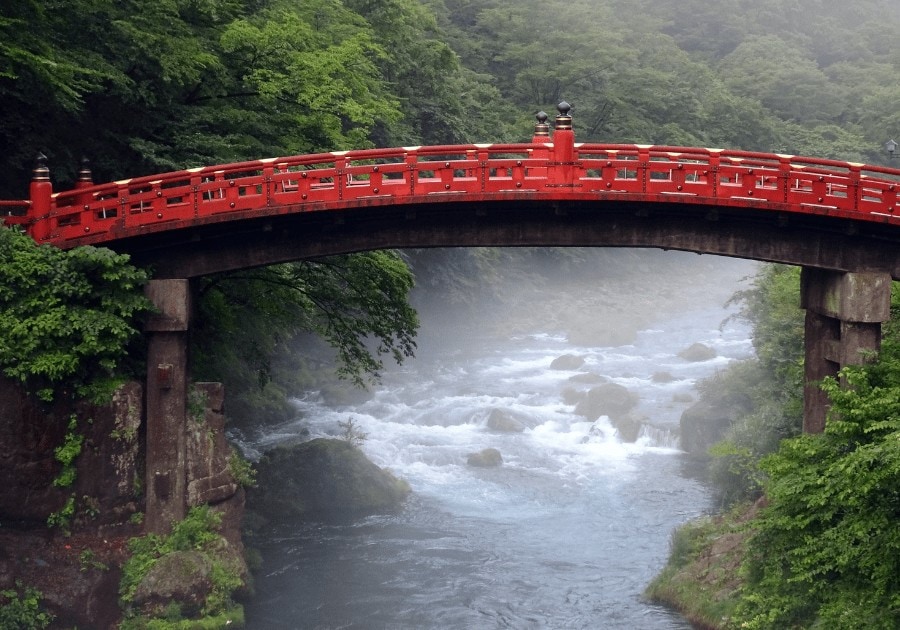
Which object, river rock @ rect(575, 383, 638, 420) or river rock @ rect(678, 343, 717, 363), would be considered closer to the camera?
river rock @ rect(575, 383, 638, 420)

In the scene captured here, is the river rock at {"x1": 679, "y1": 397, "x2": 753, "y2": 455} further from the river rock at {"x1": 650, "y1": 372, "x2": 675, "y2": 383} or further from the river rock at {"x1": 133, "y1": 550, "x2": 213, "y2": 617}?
the river rock at {"x1": 133, "y1": 550, "x2": 213, "y2": 617}

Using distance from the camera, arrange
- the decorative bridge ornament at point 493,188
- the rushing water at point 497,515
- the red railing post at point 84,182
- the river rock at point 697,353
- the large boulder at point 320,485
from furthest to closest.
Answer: the river rock at point 697,353 < the large boulder at point 320,485 < the rushing water at point 497,515 < the red railing post at point 84,182 < the decorative bridge ornament at point 493,188

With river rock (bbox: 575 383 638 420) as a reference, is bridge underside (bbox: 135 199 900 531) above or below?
above

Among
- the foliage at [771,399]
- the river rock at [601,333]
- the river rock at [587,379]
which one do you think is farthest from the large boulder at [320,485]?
the river rock at [601,333]

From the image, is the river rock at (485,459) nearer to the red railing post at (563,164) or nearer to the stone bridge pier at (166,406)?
the stone bridge pier at (166,406)

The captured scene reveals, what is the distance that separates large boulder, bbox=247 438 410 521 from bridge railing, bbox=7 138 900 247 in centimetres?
1207

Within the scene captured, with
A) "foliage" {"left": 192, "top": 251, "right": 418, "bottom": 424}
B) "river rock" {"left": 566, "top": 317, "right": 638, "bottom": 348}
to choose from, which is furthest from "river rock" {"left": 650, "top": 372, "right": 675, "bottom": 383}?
"foliage" {"left": 192, "top": 251, "right": 418, "bottom": 424}

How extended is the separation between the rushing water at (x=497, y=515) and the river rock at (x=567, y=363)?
722 millimetres

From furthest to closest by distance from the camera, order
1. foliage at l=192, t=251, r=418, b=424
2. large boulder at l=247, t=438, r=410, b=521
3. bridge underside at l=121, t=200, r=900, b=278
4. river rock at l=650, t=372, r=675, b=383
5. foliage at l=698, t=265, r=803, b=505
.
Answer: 1. river rock at l=650, t=372, r=675, b=383
2. large boulder at l=247, t=438, r=410, b=521
3. foliage at l=698, t=265, r=803, b=505
4. foliage at l=192, t=251, r=418, b=424
5. bridge underside at l=121, t=200, r=900, b=278

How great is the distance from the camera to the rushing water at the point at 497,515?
27.0 meters

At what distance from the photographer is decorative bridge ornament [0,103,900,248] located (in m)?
22.4

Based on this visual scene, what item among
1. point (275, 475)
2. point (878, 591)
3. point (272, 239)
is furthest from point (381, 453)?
point (878, 591)

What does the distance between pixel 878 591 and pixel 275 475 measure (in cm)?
2016

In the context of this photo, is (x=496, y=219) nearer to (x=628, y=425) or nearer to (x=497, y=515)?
(x=497, y=515)
